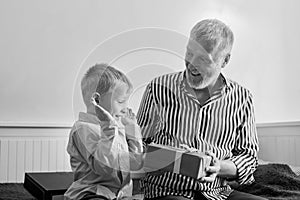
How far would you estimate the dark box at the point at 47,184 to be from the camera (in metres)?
1.56

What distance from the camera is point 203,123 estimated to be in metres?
1.41

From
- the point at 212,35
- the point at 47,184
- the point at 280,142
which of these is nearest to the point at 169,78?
the point at 212,35

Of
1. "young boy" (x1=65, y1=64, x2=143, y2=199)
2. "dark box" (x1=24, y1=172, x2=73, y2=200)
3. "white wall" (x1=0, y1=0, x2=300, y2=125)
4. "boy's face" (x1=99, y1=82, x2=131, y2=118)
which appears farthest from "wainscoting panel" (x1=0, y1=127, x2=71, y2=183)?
"boy's face" (x1=99, y1=82, x2=131, y2=118)

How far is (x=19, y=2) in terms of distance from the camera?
260 cm

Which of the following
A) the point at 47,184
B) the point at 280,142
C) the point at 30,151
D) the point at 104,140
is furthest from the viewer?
the point at 280,142

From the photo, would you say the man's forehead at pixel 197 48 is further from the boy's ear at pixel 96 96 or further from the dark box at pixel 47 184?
the dark box at pixel 47 184

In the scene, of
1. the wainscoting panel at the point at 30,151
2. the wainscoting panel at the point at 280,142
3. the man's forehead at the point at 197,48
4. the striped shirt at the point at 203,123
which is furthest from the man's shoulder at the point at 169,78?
the wainscoting panel at the point at 280,142

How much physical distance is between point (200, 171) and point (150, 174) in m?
0.26

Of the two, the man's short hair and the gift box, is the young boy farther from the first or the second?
the man's short hair

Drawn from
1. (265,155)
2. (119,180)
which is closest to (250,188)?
(119,180)

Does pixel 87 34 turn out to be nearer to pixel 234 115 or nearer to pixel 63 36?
pixel 63 36

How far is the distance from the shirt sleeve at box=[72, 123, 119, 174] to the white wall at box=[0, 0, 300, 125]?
83 cm

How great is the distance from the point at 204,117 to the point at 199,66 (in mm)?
167

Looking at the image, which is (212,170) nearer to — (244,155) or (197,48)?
(244,155)
